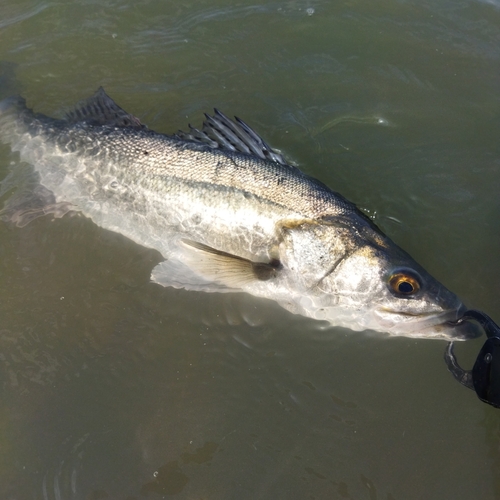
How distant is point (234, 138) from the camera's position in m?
4.10

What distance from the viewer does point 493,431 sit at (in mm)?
3434

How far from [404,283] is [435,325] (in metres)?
0.34

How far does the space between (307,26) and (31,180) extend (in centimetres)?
419

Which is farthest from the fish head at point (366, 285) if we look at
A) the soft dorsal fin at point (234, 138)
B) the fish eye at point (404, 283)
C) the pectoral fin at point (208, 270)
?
the soft dorsal fin at point (234, 138)

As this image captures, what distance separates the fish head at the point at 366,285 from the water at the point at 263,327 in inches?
11.2

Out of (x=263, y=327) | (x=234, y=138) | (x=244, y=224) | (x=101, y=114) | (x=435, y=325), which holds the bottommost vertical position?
(x=263, y=327)

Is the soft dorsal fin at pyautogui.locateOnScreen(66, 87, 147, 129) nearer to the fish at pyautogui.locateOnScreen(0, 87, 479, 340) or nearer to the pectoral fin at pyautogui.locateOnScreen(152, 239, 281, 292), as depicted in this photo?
the fish at pyautogui.locateOnScreen(0, 87, 479, 340)

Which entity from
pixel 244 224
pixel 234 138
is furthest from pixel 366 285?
pixel 234 138

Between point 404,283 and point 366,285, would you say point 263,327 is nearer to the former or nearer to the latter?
point 366,285

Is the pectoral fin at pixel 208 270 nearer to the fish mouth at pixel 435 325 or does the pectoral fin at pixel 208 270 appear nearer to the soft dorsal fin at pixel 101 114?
the fish mouth at pixel 435 325

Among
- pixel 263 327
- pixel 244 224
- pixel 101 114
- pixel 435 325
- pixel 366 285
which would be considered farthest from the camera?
pixel 101 114

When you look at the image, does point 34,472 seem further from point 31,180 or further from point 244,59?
point 244,59

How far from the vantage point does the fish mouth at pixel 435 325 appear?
10.7ft

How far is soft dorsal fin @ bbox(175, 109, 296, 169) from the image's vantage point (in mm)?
4062
